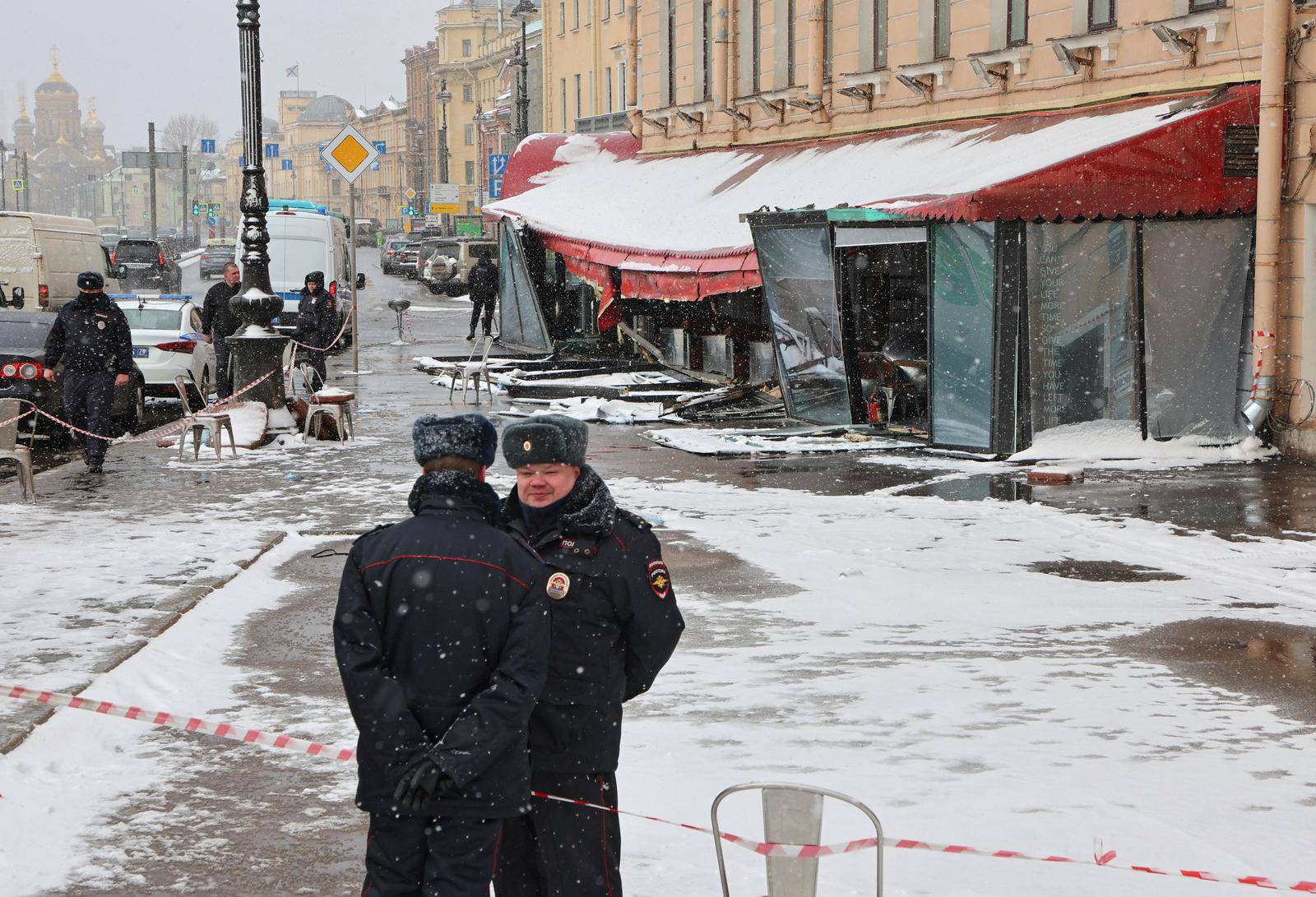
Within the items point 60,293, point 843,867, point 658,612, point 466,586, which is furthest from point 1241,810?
point 60,293

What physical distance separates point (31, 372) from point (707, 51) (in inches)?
537

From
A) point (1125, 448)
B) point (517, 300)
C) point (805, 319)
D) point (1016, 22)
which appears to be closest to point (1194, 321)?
point (1125, 448)

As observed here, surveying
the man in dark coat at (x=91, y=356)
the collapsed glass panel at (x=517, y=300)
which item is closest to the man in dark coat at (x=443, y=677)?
the man in dark coat at (x=91, y=356)

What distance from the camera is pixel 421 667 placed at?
3.80 metres

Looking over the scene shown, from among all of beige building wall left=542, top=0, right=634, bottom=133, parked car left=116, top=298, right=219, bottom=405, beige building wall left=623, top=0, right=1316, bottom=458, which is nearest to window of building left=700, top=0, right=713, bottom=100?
beige building wall left=623, top=0, right=1316, bottom=458

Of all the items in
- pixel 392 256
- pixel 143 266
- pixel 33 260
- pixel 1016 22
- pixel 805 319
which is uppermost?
pixel 1016 22

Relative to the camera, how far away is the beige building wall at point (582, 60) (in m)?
48.2

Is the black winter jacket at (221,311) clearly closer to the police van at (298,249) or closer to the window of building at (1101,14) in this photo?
the window of building at (1101,14)

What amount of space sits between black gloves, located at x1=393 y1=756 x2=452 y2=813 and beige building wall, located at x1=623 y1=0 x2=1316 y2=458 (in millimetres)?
12438

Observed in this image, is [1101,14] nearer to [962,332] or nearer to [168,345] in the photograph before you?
[962,332]

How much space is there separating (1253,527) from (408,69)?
424 feet

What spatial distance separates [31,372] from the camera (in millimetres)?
16250

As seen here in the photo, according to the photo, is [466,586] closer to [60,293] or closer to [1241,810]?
[1241,810]

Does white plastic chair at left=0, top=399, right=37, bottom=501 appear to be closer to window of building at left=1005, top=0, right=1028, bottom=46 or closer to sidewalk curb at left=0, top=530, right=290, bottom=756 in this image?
sidewalk curb at left=0, top=530, right=290, bottom=756
